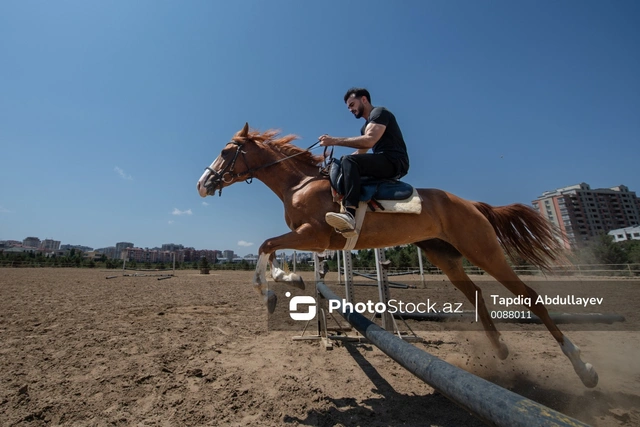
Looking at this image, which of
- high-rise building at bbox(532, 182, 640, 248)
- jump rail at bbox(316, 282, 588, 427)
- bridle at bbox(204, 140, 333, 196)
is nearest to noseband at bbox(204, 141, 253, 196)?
bridle at bbox(204, 140, 333, 196)

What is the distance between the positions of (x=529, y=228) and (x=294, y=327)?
4.58 metres

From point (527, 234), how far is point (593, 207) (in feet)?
361

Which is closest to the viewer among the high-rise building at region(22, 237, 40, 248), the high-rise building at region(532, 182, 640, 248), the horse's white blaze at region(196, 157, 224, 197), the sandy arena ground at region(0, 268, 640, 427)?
the sandy arena ground at region(0, 268, 640, 427)

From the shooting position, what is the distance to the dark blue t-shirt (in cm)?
314

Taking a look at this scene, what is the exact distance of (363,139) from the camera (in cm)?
290

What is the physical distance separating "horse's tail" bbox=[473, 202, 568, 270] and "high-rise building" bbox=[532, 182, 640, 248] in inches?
3664

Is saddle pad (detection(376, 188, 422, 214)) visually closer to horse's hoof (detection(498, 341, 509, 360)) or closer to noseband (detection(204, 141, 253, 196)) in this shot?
noseband (detection(204, 141, 253, 196))

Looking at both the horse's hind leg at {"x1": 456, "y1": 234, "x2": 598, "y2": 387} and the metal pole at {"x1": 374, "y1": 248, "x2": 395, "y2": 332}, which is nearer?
the horse's hind leg at {"x1": 456, "y1": 234, "x2": 598, "y2": 387}

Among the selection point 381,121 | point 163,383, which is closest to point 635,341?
point 381,121

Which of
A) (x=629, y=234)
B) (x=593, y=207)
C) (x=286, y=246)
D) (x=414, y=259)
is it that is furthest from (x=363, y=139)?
(x=593, y=207)

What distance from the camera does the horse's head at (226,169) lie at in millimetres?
3320

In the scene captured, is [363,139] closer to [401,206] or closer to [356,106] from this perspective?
[356,106]

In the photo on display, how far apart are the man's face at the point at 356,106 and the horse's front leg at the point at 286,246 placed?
1477 millimetres

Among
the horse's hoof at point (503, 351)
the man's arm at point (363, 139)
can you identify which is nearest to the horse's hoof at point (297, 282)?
the man's arm at point (363, 139)
